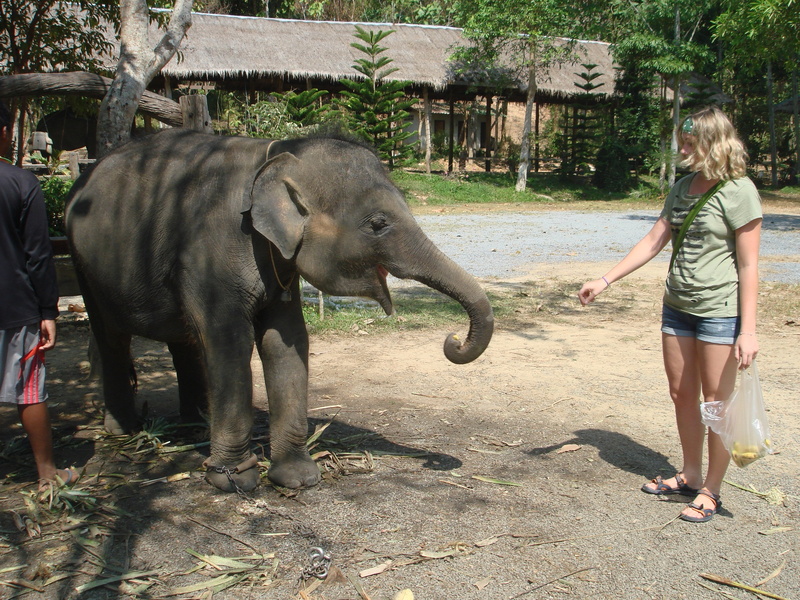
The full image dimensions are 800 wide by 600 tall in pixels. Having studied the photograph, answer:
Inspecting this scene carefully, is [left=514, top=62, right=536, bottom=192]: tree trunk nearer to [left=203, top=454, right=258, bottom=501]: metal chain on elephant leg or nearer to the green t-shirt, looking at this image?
the green t-shirt

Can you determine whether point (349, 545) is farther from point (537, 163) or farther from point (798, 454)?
point (537, 163)

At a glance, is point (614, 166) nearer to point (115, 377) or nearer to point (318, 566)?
point (115, 377)

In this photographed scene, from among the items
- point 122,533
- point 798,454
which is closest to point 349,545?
point 122,533

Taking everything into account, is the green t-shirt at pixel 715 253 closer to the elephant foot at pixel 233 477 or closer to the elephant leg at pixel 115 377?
the elephant foot at pixel 233 477

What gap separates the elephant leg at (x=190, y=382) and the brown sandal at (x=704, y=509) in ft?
9.77

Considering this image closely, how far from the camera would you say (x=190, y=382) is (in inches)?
194

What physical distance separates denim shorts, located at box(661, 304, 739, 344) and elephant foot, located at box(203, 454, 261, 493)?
2252mm

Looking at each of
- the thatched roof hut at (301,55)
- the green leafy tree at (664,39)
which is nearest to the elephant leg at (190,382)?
the thatched roof hut at (301,55)

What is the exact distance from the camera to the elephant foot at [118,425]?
4.79 metres

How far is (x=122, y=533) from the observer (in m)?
3.45

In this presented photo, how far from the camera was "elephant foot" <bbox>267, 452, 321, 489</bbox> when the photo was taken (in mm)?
3961

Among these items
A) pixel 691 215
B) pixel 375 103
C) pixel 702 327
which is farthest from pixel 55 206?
pixel 375 103

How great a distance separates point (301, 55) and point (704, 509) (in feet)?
79.6

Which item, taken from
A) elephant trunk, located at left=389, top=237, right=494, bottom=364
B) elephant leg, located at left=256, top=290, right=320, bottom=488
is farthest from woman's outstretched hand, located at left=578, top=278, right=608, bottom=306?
elephant leg, located at left=256, top=290, right=320, bottom=488
